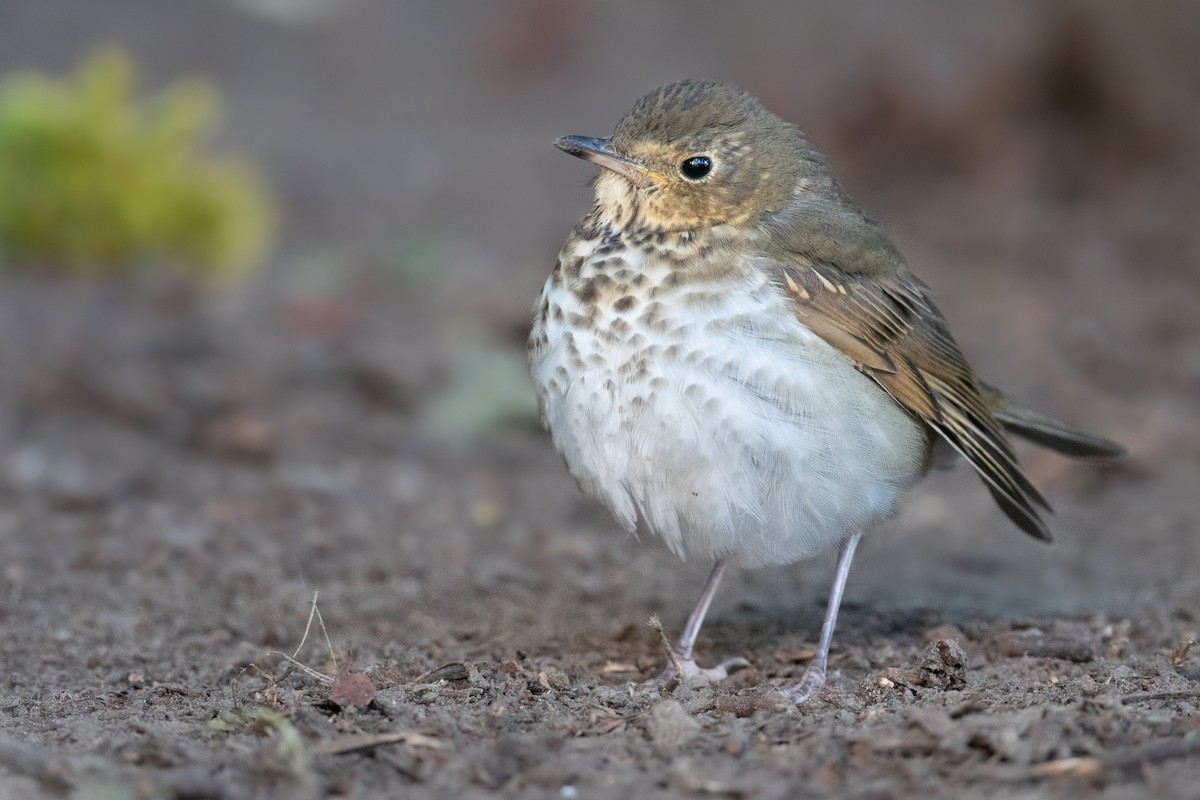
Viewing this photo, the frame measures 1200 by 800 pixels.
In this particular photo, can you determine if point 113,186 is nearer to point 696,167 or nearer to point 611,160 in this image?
point 611,160

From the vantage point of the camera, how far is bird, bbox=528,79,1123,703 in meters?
4.07

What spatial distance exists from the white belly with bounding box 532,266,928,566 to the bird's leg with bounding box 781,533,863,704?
0.29 meters

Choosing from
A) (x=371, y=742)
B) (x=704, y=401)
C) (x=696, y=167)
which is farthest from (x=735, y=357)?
(x=371, y=742)

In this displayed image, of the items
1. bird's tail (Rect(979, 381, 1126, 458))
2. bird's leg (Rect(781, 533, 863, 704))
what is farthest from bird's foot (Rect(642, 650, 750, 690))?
bird's tail (Rect(979, 381, 1126, 458))

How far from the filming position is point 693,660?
4668 mm

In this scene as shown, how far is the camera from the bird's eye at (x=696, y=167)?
14.5 ft

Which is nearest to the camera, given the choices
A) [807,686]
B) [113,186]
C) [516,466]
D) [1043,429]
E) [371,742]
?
[371,742]

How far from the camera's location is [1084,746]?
324cm

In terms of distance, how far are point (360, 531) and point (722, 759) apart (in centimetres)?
320

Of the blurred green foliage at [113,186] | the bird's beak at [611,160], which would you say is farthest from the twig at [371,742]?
the blurred green foliage at [113,186]

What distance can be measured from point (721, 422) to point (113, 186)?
490 cm

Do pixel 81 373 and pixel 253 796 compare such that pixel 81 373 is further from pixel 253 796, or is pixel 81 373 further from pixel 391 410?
pixel 253 796

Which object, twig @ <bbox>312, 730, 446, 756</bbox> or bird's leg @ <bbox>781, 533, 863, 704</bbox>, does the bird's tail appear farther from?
twig @ <bbox>312, 730, 446, 756</bbox>

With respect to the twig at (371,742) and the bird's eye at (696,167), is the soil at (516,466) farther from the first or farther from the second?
the bird's eye at (696,167)
